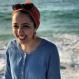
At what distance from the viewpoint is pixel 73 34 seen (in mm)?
8242

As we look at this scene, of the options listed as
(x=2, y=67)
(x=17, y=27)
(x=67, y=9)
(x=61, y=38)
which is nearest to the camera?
(x=17, y=27)

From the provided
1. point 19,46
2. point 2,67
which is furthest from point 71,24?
point 19,46

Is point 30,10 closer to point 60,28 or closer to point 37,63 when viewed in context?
point 37,63

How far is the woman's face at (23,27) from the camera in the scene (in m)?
2.54

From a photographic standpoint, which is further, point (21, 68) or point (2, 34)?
point (2, 34)

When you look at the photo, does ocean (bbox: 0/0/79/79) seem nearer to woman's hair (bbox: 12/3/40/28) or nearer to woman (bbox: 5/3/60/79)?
woman (bbox: 5/3/60/79)

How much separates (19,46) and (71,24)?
21.8ft

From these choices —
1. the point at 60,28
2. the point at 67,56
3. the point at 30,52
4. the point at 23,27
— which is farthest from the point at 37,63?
the point at 60,28

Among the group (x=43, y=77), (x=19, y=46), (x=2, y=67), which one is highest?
(x=19, y=46)

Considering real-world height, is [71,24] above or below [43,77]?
below

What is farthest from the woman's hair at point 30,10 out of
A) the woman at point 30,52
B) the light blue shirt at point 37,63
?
the light blue shirt at point 37,63

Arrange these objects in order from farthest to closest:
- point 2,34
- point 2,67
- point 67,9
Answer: point 67,9
point 2,34
point 2,67

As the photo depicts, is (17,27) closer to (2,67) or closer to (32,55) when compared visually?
(32,55)

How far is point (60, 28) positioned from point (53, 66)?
6257 mm
